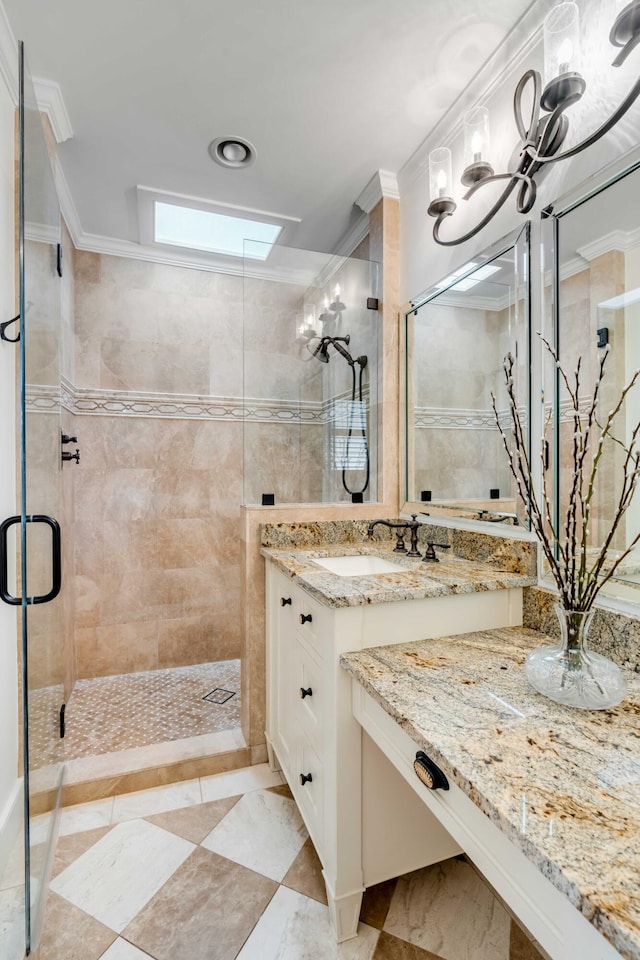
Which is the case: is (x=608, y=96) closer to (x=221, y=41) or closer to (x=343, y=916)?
(x=221, y=41)

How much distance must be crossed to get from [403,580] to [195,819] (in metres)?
1.14

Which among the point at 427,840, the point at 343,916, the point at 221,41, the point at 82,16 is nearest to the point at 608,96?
the point at 221,41

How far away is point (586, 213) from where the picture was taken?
3.78ft

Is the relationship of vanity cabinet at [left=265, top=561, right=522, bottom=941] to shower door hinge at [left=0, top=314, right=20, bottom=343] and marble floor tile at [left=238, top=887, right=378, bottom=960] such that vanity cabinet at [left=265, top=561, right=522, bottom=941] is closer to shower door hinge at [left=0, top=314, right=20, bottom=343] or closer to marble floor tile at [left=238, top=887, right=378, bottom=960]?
marble floor tile at [left=238, top=887, right=378, bottom=960]

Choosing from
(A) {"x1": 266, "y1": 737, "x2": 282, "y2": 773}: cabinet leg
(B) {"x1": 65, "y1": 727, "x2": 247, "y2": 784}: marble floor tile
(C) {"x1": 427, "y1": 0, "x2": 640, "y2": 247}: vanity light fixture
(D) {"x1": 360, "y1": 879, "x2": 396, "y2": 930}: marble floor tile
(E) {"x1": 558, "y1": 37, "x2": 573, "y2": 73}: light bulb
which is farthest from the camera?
(A) {"x1": 266, "y1": 737, "x2": 282, "y2": 773}: cabinet leg

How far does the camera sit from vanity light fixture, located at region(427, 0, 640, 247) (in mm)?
983

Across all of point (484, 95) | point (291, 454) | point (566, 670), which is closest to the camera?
point (566, 670)

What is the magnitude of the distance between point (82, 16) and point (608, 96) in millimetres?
1509

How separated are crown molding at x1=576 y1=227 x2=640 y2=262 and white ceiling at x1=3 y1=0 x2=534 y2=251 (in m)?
0.78

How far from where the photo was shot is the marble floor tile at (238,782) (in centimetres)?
170

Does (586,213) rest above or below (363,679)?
above

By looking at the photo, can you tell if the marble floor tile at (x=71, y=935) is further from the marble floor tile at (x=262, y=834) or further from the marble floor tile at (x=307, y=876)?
the marble floor tile at (x=307, y=876)

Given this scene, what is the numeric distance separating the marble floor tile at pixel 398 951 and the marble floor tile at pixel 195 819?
2.12ft

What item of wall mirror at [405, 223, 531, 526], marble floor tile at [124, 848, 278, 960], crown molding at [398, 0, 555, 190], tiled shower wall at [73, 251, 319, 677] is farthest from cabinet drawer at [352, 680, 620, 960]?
tiled shower wall at [73, 251, 319, 677]
